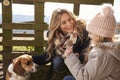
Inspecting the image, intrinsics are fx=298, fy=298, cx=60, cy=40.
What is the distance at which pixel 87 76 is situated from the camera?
2.69 meters

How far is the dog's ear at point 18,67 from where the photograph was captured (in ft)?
13.7

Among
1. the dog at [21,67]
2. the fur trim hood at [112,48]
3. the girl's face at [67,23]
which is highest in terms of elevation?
the girl's face at [67,23]

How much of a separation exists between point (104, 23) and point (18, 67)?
1.87 meters

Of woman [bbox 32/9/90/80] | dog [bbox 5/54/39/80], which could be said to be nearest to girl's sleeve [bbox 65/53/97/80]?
woman [bbox 32/9/90/80]

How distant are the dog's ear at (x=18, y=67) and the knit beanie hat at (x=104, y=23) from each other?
5.63ft

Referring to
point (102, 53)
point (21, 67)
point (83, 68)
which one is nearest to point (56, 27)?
point (21, 67)

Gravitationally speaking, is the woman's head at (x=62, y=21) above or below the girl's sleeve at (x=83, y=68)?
above

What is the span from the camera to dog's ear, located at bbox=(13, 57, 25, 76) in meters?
4.17

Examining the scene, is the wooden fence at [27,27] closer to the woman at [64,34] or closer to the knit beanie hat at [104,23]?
the woman at [64,34]

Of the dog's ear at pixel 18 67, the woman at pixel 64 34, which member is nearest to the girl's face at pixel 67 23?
the woman at pixel 64 34

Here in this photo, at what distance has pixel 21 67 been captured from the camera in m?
4.21

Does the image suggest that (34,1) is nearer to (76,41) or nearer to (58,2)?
(58,2)

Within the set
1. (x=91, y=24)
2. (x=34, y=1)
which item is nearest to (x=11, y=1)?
(x=34, y=1)

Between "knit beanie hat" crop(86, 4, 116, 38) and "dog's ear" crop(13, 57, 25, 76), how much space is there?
5.63ft
